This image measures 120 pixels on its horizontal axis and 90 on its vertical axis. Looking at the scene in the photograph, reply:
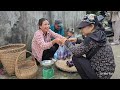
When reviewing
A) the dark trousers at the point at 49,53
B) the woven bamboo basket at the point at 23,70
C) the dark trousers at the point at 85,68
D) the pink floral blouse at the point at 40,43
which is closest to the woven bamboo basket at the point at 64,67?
the dark trousers at the point at 49,53

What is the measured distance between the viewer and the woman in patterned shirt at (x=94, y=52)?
12.4 feet

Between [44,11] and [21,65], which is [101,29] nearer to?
[21,65]

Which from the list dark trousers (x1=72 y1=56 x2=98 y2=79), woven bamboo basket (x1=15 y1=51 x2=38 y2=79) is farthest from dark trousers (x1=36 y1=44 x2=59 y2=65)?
dark trousers (x1=72 y1=56 x2=98 y2=79)

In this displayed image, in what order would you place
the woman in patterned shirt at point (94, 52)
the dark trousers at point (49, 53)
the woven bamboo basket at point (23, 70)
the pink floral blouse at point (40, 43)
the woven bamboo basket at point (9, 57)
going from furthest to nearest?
the dark trousers at point (49, 53) < the pink floral blouse at point (40, 43) < the woven bamboo basket at point (9, 57) < the woven bamboo basket at point (23, 70) < the woman in patterned shirt at point (94, 52)

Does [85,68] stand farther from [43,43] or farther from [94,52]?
[43,43]

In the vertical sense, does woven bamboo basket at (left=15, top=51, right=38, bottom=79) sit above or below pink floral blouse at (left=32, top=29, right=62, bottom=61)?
below

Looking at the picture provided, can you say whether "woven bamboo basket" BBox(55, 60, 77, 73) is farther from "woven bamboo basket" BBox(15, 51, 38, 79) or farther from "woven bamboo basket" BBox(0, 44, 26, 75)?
"woven bamboo basket" BBox(0, 44, 26, 75)

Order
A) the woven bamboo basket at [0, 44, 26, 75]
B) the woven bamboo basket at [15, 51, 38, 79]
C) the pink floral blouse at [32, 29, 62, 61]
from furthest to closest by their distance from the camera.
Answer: the pink floral blouse at [32, 29, 62, 61]
the woven bamboo basket at [0, 44, 26, 75]
the woven bamboo basket at [15, 51, 38, 79]

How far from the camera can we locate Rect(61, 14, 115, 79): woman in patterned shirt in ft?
12.4

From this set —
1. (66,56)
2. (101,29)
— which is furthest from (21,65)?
(101,29)

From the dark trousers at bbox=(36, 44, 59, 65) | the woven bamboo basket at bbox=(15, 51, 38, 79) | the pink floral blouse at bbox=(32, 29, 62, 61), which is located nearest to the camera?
the woven bamboo basket at bbox=(15, 51, 38, 79)

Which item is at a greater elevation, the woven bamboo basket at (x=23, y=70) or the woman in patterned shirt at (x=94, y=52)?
the woman in patterned shirt at (x=94, y=52)

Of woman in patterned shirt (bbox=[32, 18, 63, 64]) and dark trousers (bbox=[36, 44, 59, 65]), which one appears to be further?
dark trousers (bbox=[36, 44, 59, 65])

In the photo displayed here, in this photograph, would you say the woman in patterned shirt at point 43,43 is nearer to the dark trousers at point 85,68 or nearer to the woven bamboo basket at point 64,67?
the woven bamboo basket at point 64,67
